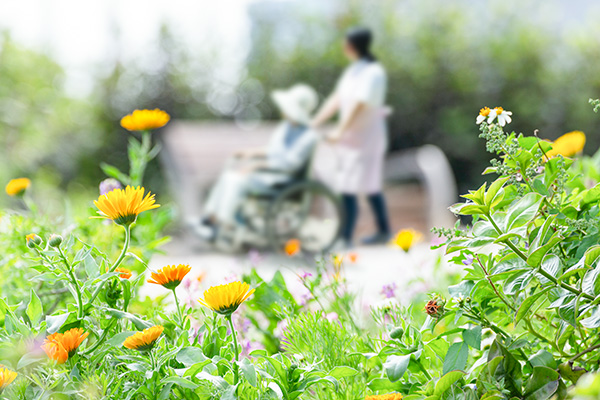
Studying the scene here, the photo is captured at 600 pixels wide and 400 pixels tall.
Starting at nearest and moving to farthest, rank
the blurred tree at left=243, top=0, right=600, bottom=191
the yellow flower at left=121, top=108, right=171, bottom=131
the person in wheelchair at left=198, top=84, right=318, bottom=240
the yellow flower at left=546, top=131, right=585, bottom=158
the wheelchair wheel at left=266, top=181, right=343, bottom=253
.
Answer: the yellow flower at left=546, top=131, right=585, bottom=158
the yellow flower at left=121, top=108, right=171, bottom=131
the wheelchair wheel at left=266, top=181, right=343, bottom=253
the person in wheelchair at left=198, top=84, right=318, bottom=240
the blurred tree at left=243, top=0, right=600, bottom=191

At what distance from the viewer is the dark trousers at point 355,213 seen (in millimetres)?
4355

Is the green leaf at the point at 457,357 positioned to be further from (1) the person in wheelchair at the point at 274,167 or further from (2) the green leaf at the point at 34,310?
(1) the person in wheelchair at the point at 274,167

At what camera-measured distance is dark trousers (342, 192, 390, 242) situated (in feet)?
14.3

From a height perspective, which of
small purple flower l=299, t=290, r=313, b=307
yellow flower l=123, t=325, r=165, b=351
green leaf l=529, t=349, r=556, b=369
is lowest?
small purple flower l=299, t=290, r=313, b=307

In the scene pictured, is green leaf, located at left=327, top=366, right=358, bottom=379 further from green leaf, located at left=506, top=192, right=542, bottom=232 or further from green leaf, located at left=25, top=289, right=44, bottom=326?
green leaf, located at left=25, top=289, right=44, bottom=326

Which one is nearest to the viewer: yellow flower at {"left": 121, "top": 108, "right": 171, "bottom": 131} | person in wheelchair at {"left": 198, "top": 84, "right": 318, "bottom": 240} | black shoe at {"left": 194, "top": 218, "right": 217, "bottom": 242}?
yellow flower at {"left": 121, "top": 108, "right": 171, "bottom": 131}

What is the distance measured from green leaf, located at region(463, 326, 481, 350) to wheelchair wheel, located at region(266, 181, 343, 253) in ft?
10.8

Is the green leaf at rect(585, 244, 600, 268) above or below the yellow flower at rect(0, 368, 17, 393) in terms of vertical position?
above

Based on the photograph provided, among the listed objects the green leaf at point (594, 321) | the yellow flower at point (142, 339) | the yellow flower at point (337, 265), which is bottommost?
the yellow flower at point (337, 265)

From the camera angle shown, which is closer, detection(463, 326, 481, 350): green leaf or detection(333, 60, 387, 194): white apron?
detection(463, 326, 481, 350): green leaf

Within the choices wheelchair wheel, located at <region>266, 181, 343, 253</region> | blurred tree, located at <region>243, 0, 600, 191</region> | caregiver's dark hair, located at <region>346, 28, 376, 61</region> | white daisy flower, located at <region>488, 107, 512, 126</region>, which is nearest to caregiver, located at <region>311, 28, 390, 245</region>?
caregiver's dark hair, located at <region>346, 28, 376, 61</region>

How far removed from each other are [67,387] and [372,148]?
3960mm

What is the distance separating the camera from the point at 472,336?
1.91 ft

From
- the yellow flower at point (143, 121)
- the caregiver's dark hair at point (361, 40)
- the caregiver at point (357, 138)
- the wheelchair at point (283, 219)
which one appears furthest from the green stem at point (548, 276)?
the caregiver's dark hair at point (361, 40)
